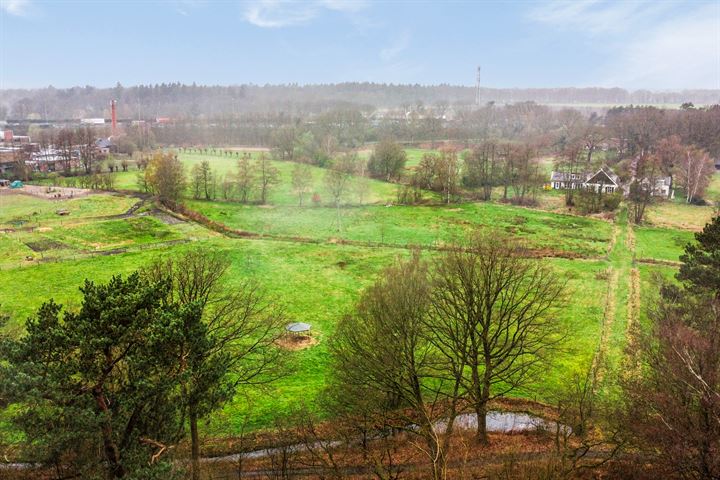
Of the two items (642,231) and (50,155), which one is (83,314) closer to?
(642,231)

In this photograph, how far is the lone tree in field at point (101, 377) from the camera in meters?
13.6

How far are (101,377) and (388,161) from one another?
76.7 m

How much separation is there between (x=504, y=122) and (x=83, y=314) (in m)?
159

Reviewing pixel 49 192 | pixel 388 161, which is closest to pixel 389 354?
pixel 388 161

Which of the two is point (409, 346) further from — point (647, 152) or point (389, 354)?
point (647, 152)

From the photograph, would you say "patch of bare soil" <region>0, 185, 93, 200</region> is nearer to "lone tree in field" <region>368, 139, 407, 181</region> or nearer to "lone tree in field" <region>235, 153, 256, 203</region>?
"lone tree in field" <region>235, 153, 256, 203</region>

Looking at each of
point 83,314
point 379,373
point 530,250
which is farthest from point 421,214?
point 83,314

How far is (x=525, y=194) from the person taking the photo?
257 feet

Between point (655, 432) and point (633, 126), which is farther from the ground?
point (633, 126)

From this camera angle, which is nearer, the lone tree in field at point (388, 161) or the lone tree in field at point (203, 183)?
the lone tree in field at point (203, 183)

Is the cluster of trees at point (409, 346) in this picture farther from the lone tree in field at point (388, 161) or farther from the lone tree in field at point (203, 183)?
the lone tree in field at point (388, 161)

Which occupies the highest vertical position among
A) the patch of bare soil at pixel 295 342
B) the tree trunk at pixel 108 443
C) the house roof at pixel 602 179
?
the house roof at pixel 602 179

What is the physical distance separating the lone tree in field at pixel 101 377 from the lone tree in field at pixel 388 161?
73955mm

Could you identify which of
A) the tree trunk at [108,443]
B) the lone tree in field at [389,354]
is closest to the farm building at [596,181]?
the lone tree in field at [389,354]
